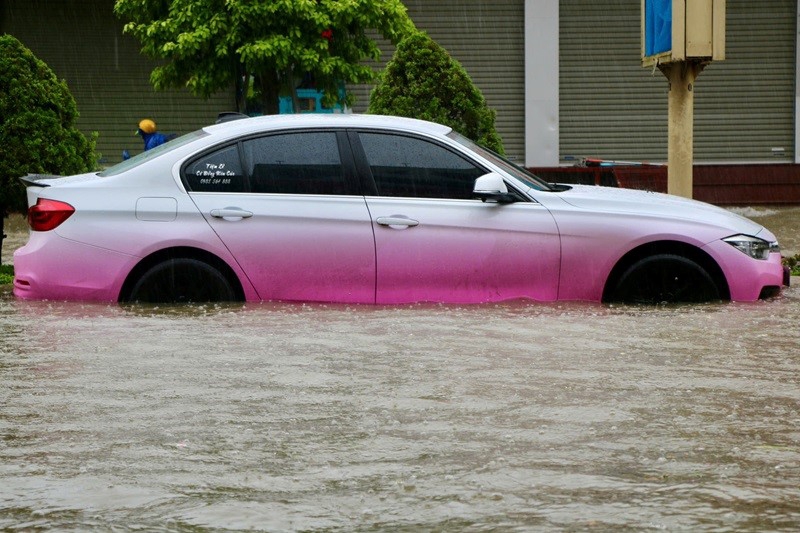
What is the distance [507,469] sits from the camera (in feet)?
16.5

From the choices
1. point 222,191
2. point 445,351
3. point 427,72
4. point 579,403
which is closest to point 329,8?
point 427,72

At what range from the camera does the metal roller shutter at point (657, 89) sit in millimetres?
25797

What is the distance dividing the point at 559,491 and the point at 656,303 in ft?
15.0

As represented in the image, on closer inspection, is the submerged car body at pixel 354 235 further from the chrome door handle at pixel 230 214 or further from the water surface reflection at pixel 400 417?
the water surface reflection at pixel 400 417

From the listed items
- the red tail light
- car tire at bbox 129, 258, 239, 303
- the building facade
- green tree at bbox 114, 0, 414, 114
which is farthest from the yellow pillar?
the building facade

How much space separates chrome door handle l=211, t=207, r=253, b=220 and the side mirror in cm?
150

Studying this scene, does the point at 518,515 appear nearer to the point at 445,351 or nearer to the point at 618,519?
the point at 618,519

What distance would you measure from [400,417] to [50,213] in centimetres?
395

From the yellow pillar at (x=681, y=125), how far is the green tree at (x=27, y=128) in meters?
5.34

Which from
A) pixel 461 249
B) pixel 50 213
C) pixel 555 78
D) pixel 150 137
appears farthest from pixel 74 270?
pixel 555 78

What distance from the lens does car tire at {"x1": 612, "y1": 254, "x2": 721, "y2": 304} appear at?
29.8 feet

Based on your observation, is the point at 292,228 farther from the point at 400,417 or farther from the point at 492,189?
the point at 400,417

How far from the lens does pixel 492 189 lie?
8.85 metres

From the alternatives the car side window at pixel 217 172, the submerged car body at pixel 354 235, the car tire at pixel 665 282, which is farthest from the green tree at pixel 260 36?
the car tire at pixel 665 282
